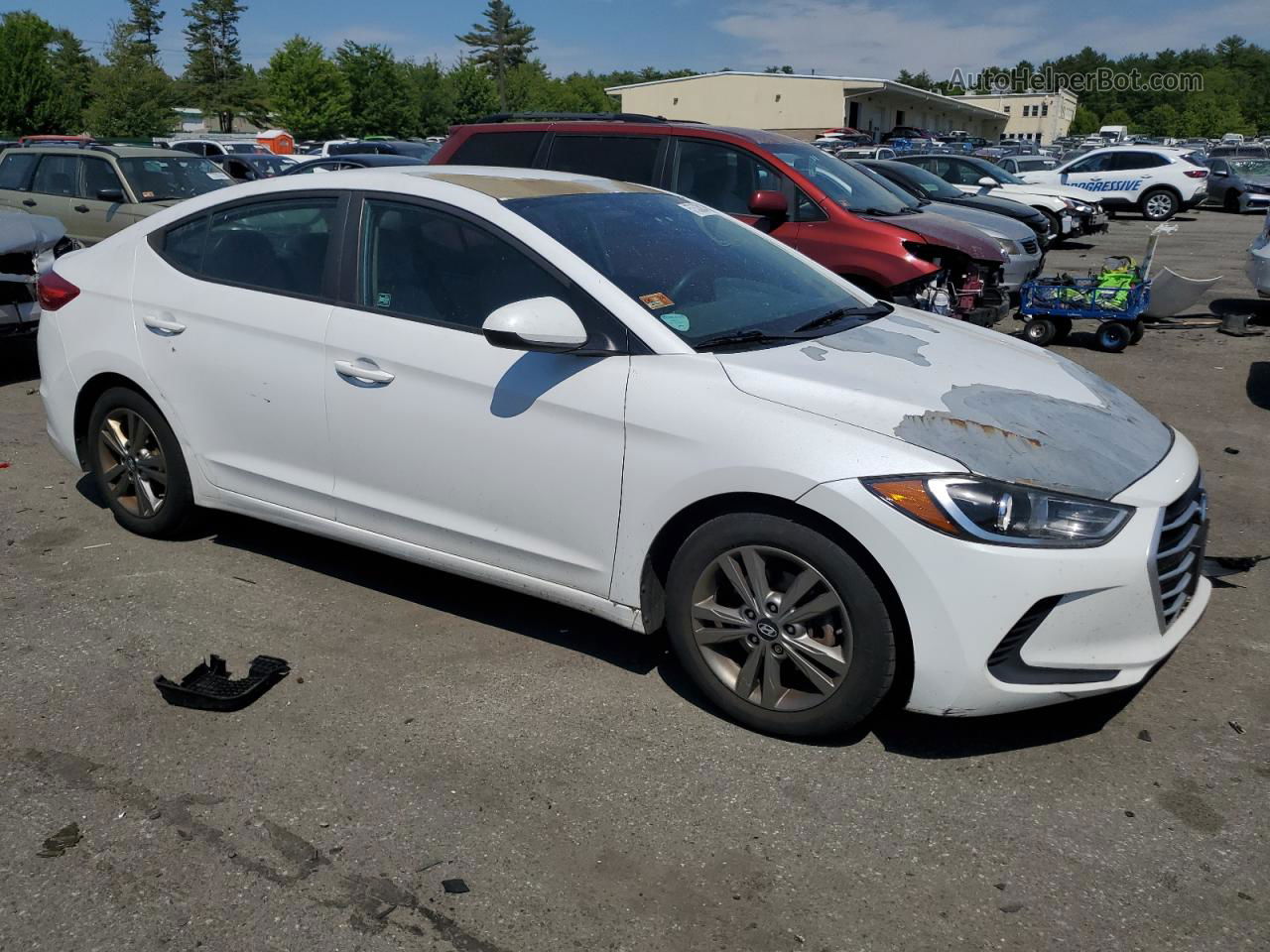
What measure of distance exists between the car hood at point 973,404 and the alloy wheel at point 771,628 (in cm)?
50

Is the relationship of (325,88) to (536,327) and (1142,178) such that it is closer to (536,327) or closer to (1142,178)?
(1142,178)

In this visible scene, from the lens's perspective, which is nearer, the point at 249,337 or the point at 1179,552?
the point at 1179,552

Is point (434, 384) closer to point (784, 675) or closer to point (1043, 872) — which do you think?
point (784, 675)

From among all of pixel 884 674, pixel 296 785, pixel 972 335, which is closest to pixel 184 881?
pixel 296 785

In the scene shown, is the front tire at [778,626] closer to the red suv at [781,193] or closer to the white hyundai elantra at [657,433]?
the white hyundai elantra at [657,433]

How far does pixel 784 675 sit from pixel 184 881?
5.82ft

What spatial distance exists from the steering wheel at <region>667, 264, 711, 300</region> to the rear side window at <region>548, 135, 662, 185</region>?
429 cm

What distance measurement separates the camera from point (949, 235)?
853cm

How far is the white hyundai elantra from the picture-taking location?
9.98 ft

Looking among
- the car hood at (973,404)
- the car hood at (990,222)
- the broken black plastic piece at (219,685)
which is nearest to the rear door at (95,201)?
the car hood at (990,222)

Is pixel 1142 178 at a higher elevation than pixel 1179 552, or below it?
higher

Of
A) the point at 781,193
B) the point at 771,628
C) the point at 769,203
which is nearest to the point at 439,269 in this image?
the point at 771,628

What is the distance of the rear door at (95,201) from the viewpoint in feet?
38.0

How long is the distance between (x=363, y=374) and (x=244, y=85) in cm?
9208
